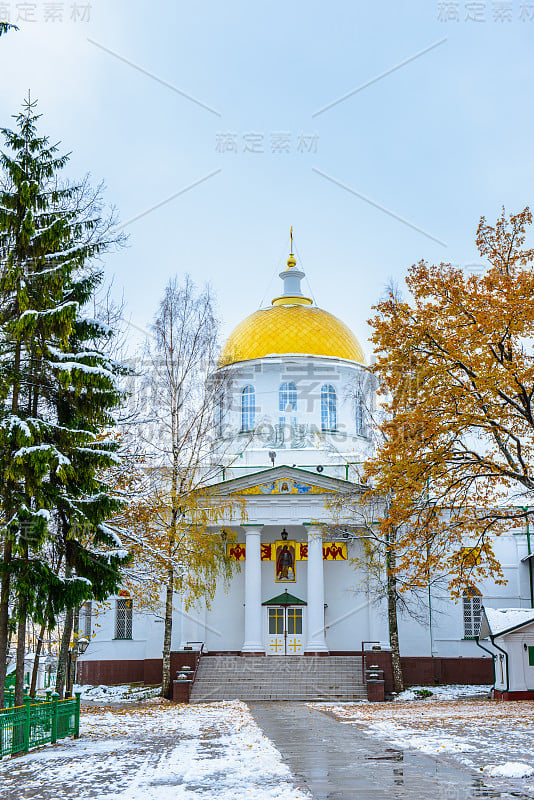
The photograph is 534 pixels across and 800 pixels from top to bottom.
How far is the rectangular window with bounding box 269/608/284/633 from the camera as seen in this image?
31.8 metres

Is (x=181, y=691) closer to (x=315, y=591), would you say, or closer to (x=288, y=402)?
(x=315, y=591)

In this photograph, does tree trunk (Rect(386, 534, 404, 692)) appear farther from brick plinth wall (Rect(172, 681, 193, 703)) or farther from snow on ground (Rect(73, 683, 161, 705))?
snow on ground (Rect(73, 683, 161, 705))

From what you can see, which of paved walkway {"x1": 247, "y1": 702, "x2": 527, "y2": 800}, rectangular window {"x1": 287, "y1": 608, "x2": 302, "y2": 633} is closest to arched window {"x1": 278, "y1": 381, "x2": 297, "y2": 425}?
rectangular window {"x1": 287, "y1": 608, "x2": 302, "y2": 633}

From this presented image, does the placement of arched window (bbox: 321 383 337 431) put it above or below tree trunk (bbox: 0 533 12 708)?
above

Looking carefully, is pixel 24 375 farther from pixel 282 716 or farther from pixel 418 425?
pixel 282 716

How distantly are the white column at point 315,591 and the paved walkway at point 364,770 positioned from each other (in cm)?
1420

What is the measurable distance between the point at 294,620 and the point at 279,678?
15.0 ft

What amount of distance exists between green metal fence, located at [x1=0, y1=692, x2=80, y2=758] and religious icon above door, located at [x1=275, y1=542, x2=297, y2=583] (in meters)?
17.4

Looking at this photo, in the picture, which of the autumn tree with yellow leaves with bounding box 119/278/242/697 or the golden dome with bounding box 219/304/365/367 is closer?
the autumn tree with yellow leaves with bounding box 119/278/242/697

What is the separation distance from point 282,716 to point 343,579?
13.7 meters

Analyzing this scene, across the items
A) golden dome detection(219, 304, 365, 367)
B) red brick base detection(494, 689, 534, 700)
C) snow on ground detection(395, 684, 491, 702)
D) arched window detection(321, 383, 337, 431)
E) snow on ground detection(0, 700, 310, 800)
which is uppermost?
golden dome detection(219, 304, 365, 367)

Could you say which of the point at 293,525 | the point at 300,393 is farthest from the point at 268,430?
the point at 293,525

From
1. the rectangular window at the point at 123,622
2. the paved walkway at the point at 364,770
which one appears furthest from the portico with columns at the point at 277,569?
the paved walkway at the point at 364,770

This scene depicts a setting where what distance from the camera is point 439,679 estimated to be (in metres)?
31.1
